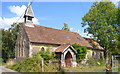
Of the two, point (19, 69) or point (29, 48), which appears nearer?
point (19, 69)

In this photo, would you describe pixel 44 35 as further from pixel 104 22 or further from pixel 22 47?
pixel 104 22

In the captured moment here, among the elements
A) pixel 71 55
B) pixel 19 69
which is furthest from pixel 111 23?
pixel 19 69

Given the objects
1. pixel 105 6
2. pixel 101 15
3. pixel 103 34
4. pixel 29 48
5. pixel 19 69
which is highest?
pixel 105 6

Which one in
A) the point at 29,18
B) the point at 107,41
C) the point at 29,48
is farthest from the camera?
the point at 107,41

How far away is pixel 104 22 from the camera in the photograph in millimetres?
28531

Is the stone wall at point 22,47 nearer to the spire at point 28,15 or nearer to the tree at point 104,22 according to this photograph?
the spire at point 28,15

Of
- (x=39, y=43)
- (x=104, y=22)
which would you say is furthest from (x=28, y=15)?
(x=104, y=22)

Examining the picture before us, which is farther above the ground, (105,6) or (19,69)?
(105,6)

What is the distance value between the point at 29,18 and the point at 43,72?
14.7 metres

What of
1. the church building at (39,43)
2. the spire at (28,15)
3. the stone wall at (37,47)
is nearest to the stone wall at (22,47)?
the church building at (39,43)

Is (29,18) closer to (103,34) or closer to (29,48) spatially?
(29,48)

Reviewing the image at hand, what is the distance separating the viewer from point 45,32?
1000 inches

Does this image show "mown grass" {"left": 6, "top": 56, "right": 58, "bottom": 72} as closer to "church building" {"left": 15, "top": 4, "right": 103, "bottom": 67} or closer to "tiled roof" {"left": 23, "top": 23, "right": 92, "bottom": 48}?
"church building" {"left": 15, "top": 4, "right": 103, "bottom": 67}

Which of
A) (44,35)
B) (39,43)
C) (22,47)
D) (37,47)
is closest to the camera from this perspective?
(37,47)
